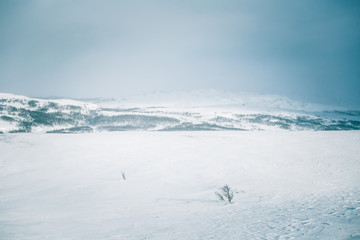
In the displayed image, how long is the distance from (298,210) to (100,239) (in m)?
10.0

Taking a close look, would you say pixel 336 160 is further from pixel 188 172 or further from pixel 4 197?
pixel 4 197

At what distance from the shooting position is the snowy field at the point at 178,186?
9852mm

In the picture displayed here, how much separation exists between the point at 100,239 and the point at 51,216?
18.6 feet

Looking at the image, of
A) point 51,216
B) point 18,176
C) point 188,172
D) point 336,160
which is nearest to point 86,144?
point 18,176

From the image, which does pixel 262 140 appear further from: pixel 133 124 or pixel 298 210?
pixel 133 124

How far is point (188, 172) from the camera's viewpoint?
78.4 ft

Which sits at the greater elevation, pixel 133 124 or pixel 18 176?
pixel 133 124

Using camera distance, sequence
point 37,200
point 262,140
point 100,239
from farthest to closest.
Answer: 1. point 262,140
2. point 37,200
3. point 100,239

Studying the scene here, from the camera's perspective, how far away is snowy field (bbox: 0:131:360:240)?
9.85 m

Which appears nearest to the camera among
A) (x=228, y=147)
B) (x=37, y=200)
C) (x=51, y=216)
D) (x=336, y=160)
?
(x=51, y=216)

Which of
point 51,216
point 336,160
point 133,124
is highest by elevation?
point 133,124

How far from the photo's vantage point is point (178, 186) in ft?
66.4

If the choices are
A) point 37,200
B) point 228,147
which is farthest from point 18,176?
point 228,147

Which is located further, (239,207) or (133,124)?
(133,124)
